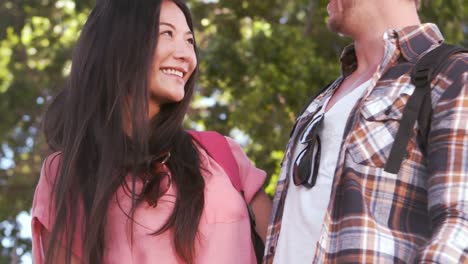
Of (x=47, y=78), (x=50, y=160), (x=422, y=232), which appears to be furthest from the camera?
(x=47, y=78)

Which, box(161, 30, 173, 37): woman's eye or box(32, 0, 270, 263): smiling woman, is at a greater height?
box(161, 30, 173, 37): woman's eye

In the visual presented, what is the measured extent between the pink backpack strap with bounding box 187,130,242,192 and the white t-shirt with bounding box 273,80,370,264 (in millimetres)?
540

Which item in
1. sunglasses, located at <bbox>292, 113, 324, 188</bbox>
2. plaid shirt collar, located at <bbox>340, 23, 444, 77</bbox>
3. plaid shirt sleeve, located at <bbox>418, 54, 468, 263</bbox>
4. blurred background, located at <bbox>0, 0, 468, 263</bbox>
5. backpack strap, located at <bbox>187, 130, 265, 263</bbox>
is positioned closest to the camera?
plaid shirt sleeve, located at <bbox>418, 54, 468, 263</bbox>

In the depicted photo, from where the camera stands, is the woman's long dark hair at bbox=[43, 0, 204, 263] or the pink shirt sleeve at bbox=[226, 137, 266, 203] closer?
the woman's long dark hair at bbox=[43, 0, 204, 263]

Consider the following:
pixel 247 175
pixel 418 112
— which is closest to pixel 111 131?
pixel 247 175

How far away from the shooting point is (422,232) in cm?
304

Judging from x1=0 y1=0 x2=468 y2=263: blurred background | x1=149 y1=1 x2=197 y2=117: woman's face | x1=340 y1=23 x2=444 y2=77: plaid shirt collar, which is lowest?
x1=340 y1=23 x2=444 y2=77: plaid shirt collar

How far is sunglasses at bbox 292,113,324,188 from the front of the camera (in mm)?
3463

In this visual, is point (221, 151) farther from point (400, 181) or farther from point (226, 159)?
point (400, 181)

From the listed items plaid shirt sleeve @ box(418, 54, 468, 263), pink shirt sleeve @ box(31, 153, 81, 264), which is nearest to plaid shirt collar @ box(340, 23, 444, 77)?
plaid shirt sleeve @ box(418, 54, 468, 263)

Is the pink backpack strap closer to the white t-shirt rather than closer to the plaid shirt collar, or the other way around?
the white t-shirt

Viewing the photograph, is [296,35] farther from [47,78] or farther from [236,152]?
[236,152]

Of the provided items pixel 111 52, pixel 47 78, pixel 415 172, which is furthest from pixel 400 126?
pixel 47 78

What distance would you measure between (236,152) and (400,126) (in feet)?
3.97
